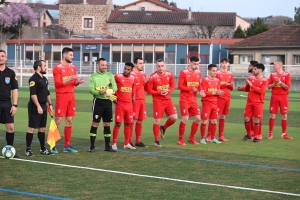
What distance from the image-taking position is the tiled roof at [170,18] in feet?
304

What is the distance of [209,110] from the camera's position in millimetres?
16625

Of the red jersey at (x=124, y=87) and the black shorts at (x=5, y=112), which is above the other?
the red jersey at (x=124, y=87)

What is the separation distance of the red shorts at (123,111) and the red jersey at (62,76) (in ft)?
4.00

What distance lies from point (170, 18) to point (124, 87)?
79553mm

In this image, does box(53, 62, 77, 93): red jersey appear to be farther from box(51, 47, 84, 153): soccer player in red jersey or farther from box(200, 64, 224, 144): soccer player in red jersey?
box(200, 64, 224, 144): soccer player in red jersey

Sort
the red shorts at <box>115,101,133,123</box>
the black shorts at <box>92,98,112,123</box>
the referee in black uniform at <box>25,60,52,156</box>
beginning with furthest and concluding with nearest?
the red shorts at <box>115,101,133,123</box> → the black shorts at <box>92,98,112,123</box> → the referee in black uniform at <box>25,60,52,156</box>

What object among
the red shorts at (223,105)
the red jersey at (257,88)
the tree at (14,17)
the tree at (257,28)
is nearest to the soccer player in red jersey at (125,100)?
the red shorts at (223,105)

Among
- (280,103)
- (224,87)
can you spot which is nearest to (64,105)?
(224,87)

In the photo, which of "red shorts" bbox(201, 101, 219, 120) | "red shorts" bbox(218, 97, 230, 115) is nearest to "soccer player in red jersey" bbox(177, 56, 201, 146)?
"red shorts" bbox(201, 101, 219, 120)

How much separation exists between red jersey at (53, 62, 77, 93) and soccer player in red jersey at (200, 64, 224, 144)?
3.74 metres

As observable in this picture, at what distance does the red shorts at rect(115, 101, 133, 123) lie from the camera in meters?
15.0

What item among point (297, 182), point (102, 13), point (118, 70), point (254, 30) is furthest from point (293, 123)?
point (102, 13)

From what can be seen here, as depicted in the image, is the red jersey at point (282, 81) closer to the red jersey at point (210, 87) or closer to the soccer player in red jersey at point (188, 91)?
the red jersey at point (210, 87)

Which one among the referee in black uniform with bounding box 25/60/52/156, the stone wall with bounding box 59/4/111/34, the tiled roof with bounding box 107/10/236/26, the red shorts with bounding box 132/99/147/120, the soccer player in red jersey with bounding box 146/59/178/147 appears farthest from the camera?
the stone wall with bounding box 59/4/111/34
